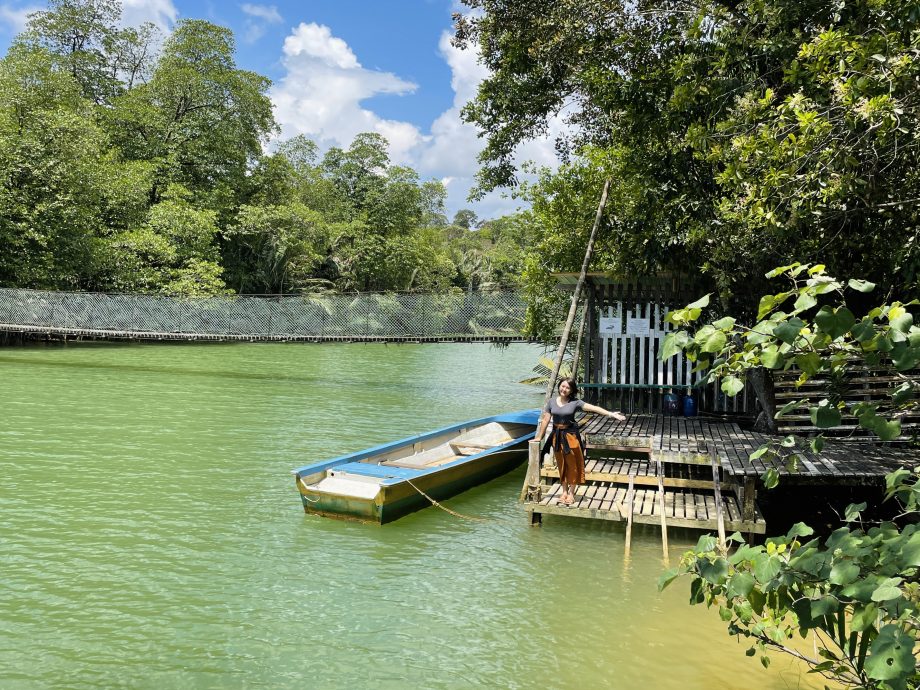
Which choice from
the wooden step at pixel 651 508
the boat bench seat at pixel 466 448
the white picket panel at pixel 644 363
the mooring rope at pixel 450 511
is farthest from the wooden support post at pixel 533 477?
the white picket panel at pixel 644 363

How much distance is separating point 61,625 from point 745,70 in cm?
740

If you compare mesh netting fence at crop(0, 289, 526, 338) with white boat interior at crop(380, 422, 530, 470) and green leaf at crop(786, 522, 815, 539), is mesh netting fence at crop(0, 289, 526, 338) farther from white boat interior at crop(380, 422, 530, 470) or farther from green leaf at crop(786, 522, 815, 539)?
green leaf at crop(786, 522, 815, 539)

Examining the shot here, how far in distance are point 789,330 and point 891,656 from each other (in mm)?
745

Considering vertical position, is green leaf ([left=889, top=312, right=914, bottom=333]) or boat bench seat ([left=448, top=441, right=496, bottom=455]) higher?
green leaf ([left=889, top=312, right=914, bottom=333])

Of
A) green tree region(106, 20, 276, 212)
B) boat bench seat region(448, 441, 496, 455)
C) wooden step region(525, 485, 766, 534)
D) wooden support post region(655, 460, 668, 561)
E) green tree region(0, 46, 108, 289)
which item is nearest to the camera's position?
wooden support post region(655, 460, 668, 561)

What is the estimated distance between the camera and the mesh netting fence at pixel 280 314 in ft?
55.6

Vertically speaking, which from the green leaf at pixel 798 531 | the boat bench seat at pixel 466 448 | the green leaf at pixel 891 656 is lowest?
the boat bench seat at pixel 466 448

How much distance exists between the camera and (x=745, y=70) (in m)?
7.14

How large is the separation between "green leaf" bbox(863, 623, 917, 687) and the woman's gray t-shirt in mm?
4901

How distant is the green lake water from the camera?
13.5ft

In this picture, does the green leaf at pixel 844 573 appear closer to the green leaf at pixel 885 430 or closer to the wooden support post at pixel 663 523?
the green leaf at pixel 885 430

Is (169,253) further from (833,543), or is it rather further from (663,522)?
(833,543)

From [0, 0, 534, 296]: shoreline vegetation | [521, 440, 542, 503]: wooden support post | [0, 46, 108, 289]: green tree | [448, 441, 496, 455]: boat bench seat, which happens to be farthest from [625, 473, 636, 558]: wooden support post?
[0, 46, 108, 289]: green tree

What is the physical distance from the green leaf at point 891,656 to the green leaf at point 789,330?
26.9 inches
